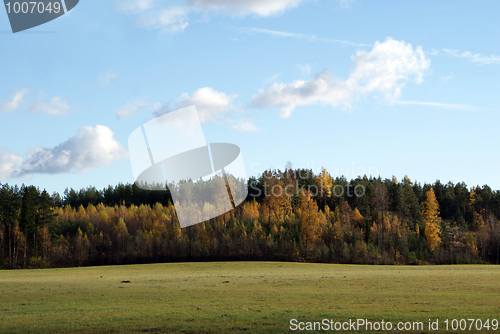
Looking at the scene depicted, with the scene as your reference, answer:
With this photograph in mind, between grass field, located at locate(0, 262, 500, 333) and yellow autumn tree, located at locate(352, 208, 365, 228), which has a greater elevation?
yellow autumn tree, located at locate(352, 208, 365, 228)

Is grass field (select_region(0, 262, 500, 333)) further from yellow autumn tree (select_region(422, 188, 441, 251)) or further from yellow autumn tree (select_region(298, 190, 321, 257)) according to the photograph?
yellow autumn tree (select_region(422, 188, 441, 251))

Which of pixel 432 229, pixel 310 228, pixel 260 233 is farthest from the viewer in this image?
pixel 260 233

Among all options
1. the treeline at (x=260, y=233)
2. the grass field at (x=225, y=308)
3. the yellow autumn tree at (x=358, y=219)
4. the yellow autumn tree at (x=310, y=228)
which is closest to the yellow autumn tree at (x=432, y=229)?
the treeline at (x=260, y=233)

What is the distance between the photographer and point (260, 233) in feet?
372

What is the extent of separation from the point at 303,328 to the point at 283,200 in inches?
4520

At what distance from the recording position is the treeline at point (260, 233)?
330 ft

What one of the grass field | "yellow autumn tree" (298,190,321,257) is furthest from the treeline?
the grass field

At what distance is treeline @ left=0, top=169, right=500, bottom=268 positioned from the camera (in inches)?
3957

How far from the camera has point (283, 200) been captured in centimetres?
13088

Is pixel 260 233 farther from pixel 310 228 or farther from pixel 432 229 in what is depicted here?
pixel 432 229

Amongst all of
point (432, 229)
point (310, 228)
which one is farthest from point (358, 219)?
point (310, 228)

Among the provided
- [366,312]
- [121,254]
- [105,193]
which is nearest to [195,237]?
[121,254]

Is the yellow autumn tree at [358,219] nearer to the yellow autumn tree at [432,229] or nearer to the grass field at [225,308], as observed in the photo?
the yellow autumn tree at [432,229]

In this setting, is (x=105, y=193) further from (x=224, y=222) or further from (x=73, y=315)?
(x=73, y=315)
